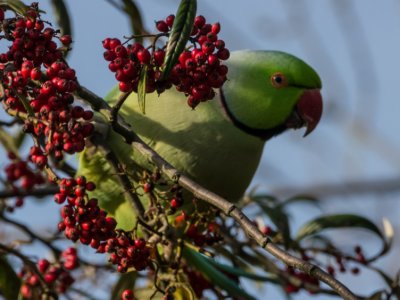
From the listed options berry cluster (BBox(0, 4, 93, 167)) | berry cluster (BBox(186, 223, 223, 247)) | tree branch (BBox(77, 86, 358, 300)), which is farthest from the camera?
berry cluster (BBox(186, 223, 223, 247))

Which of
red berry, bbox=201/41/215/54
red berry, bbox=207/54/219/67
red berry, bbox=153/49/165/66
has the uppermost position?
red berry, bbox=201/41/215/54

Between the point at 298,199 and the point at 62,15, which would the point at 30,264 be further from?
the point at 298,199

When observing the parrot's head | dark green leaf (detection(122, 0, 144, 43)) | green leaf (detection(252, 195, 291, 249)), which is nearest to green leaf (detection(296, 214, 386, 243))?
green leaf (detection(252, 195, 291, 249))

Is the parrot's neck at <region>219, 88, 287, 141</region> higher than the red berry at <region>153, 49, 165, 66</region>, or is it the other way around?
the parrot's neck at <region>219, 88, 287, 141</region>

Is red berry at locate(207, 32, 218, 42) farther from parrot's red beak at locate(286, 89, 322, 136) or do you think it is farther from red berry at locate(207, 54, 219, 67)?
parrot's red beak at locate(286, 89, 322, 136)

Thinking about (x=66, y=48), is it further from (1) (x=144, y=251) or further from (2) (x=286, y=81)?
(2) (x=286, y=81)

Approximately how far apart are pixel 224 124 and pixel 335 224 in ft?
1.43

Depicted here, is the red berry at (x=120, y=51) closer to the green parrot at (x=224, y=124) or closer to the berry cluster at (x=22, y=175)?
the green parrot at (x=224, y=124)

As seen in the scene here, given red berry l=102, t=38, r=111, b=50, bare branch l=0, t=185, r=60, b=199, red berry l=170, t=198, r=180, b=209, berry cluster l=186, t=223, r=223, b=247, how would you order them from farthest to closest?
1. bare branch l=0, t=185, r=60, b=199
2. berry cluster l=186, t=223, r=223, b=247
3. red berry l=170, t=198, r=180, b=209
4. red berry l=102, t=38, r=111, b=50

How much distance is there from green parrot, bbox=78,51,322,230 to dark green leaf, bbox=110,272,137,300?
0.54 ft

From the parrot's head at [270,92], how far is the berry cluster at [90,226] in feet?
2.86

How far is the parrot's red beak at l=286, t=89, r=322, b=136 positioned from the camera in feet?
8.09

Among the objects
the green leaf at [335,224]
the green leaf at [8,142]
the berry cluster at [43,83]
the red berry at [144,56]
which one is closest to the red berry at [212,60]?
the red berry at [144,56]

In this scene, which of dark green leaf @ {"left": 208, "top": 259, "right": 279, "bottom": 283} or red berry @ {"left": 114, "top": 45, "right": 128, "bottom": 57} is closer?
red berry @ {"left": 114, "top": 45, "right": 128, "bottom": 57}
